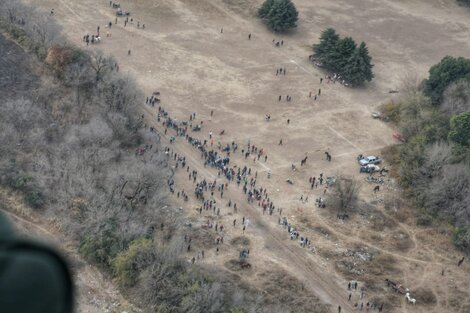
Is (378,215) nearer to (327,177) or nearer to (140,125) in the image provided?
(327,177)

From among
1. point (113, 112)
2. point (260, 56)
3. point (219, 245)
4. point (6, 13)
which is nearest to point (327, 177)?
point (219, 245)

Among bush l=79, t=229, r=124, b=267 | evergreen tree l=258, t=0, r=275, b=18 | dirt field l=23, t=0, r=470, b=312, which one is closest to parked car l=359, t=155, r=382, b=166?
dirt field l=23, t=0, r=470, b=312

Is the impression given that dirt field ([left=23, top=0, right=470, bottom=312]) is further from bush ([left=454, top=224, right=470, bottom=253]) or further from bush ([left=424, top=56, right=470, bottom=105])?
bush ([left=424, top=56, right=470, bottom=105])

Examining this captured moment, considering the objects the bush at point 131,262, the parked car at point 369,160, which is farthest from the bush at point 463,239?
the bush at point 131,262

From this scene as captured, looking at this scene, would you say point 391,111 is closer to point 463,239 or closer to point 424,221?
point 424,221

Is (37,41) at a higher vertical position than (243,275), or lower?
higher

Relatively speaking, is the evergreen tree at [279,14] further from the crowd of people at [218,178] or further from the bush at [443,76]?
the crowd of people at [218,178]

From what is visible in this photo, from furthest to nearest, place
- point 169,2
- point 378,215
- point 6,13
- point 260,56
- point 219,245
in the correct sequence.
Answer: point 169,2 → point 260,56 → point 6,13 → point 378,215 → point 219,245
